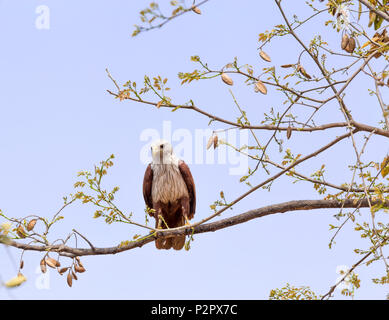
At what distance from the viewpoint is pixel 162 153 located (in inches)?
217

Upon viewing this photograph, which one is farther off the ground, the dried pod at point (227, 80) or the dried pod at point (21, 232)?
the dried pod at point (227, 80)

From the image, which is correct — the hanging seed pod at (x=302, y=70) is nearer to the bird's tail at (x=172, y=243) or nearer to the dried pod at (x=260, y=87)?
the dried pod at (x=260, y=87)

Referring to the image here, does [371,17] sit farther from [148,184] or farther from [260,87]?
[148,184]

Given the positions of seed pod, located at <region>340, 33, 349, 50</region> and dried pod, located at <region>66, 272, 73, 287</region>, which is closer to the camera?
seed pod, located at <region>340, 33, 349, 50</region>

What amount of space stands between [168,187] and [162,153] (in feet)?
1.31

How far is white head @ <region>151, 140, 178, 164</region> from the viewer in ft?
18.1

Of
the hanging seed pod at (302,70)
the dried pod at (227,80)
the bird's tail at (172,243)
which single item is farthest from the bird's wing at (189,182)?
the dried pod at (227,80)

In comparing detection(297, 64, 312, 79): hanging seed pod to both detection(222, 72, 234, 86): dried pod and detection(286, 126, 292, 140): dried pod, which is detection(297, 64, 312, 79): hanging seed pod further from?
detection(222, 72, 234, 86): dried pod

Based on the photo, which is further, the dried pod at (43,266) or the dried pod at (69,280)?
the dried pod at (69,280)

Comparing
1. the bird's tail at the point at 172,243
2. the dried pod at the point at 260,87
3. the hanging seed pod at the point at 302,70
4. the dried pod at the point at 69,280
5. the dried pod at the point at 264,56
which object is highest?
the dried pod at the point at 264,56

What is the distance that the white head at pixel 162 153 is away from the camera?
5.51m

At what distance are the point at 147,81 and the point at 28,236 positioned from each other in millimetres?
1533

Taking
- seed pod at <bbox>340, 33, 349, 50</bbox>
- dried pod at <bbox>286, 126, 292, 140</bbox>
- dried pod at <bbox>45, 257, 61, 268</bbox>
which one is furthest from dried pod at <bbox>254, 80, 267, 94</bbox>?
dried pod at <bbox>45, 257, 61, 268</bbox>
